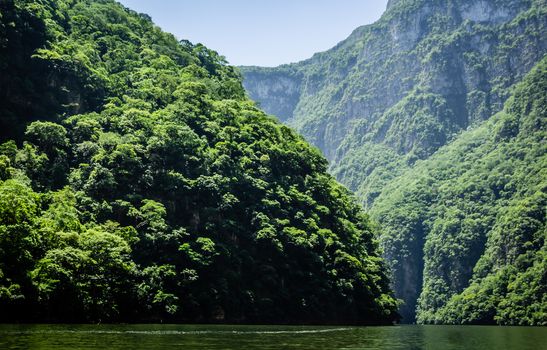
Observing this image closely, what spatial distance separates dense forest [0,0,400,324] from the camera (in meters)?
73.7

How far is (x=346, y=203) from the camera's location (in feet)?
468

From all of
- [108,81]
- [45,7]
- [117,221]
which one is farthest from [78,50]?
[117,221]

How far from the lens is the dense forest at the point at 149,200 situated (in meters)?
73.7

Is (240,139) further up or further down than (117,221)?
further up

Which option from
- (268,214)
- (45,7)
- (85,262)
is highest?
(45,7)

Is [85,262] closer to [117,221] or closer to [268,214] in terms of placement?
[117,221]

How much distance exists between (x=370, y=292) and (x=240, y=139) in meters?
38.5

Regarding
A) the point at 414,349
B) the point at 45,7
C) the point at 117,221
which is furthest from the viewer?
the point at 45,7

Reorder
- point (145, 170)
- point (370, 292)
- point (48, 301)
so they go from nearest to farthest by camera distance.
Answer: point (48, 301)
point (145, 170)
point (370, 292)

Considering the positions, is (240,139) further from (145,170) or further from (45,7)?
(45,7)

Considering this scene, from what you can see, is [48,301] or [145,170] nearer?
[48,301]

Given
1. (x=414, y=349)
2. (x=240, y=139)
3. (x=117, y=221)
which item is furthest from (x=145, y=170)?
(x=414, y=349)

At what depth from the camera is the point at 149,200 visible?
3767 inches

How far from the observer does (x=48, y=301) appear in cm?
6750
